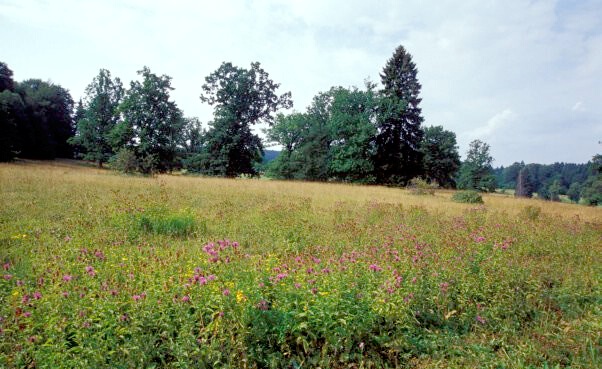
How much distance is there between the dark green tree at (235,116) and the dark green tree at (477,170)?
1735 inches

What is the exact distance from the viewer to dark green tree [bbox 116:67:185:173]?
3388 cm

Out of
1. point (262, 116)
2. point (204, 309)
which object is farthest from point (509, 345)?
point (262, 116)

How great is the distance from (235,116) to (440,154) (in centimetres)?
3748

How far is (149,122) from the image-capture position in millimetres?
35250

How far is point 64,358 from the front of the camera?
2705 mm

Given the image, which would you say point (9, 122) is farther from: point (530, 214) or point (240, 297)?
point (530, 214)

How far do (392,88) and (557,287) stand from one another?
33726mm

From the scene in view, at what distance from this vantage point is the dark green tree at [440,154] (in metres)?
57.1

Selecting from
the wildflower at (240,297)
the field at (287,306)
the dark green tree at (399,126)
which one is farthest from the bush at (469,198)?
the dark green tree at (399,126)

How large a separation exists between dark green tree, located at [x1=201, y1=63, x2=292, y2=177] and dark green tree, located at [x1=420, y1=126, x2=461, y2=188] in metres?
31.0

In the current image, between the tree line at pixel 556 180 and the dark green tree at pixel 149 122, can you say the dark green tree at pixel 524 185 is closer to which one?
the tree line at pixel 556 180

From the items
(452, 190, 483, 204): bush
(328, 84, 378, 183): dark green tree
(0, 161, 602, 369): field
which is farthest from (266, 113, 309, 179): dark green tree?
(0, 161, 602, 369): field

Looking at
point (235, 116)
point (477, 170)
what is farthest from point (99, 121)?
point (477, 170)

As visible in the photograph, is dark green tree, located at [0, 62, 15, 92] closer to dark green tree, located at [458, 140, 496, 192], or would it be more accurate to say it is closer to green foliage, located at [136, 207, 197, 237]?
green foliage, located at [136, 207, 197, 237]
